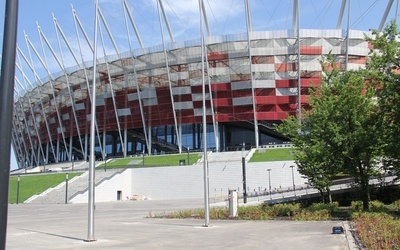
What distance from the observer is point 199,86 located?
67.2 meters

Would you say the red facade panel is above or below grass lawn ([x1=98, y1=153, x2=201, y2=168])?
above

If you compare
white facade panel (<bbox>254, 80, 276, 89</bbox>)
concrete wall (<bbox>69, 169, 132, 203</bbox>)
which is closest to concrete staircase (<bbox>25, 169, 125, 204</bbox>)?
concrete wall (<bbox>69, 169, 132, 203</bbox>)

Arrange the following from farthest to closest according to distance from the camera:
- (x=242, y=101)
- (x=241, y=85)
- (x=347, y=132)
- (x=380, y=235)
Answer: (x=242, y=101) → (x=241, y=85) → (x=347, y=132) → (x=380, y=235)

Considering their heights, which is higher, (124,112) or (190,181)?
(124,112)

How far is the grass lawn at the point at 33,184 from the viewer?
51041 millimetres

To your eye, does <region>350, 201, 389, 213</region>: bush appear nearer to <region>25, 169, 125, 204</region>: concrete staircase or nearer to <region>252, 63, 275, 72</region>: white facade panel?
<region>25, 169, 125, 204</region>: concrete staircase

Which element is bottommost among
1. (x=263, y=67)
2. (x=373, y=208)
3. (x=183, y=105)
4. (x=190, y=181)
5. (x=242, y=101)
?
(x=373, y=208)

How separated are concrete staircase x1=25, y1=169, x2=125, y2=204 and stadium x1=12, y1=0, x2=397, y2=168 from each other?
1668 centimetres

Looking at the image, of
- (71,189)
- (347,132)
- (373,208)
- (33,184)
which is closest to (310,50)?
(71,189)

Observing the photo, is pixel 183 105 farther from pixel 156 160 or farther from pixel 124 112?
pixel 124 112

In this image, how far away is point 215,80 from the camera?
66750 millimetres

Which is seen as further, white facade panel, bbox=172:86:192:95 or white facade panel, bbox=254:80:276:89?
white facade panel, bbox=172:86:192:95

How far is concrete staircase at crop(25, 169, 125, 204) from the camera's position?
4753 centimetres

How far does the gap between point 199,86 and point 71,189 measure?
2701 cm
